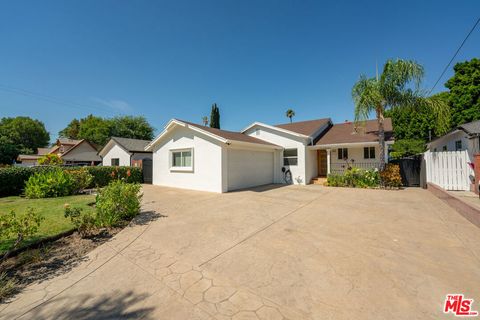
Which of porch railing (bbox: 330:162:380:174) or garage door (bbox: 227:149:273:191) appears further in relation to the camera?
porch railing (bbox: 330:162:380:174)

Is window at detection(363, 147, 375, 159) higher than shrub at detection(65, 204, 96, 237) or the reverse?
higher

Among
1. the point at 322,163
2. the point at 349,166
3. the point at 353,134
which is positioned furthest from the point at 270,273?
the point at 353,134

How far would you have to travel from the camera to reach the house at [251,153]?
10898 mm

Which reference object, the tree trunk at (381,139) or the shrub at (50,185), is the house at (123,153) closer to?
the shrub at (50,185)

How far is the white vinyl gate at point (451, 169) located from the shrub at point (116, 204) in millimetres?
12569

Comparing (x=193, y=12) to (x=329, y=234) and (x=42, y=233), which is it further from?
(x=329, y=234)

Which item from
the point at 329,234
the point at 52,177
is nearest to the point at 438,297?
the point at 329,234

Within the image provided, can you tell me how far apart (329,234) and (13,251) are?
6.35 m

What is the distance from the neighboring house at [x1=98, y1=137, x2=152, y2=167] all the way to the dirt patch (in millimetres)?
15999

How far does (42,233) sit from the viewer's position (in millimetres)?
4484

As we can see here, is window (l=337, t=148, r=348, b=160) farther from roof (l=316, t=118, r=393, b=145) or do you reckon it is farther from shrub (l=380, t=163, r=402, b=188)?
shrub (l=380, t=163, r=402, b=188)

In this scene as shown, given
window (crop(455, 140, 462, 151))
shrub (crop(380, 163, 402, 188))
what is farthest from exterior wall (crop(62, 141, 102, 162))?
window (crop(455, 140, 462, 151))

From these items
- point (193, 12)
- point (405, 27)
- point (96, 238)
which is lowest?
point (96, 238)

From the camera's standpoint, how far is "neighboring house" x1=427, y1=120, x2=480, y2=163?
284 inches
